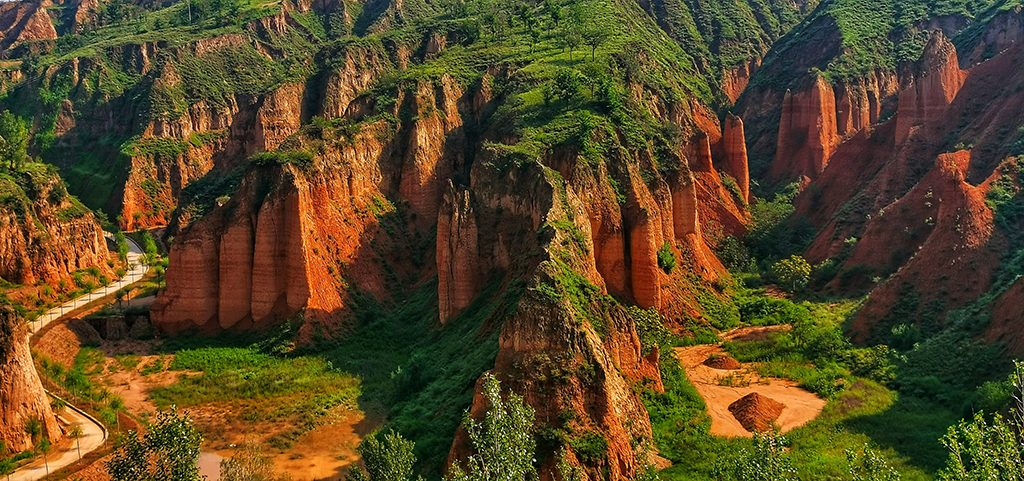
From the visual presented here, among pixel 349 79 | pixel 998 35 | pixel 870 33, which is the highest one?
pixel 870 33

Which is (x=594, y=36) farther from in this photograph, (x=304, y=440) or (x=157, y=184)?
(x=304, y=440)

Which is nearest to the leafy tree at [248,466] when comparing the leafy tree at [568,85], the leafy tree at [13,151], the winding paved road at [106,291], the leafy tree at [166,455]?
the leafy tree at [166,455]

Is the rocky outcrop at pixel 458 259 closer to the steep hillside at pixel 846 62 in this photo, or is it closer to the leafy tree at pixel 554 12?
the leafy tree at pixel 554 12

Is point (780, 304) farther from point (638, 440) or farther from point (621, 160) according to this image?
point (638, 440)

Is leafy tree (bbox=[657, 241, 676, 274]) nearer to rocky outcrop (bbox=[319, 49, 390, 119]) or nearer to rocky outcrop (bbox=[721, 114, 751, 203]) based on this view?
rocky outcrop (bbox=[721, 114, 751, 203])

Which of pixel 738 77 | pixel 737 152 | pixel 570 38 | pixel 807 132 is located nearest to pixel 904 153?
pixel 737 152

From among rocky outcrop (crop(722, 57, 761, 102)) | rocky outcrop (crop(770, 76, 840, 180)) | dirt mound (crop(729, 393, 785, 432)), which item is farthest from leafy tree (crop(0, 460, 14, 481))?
rocky outcrop (crop(722, 57, 761, 102))
